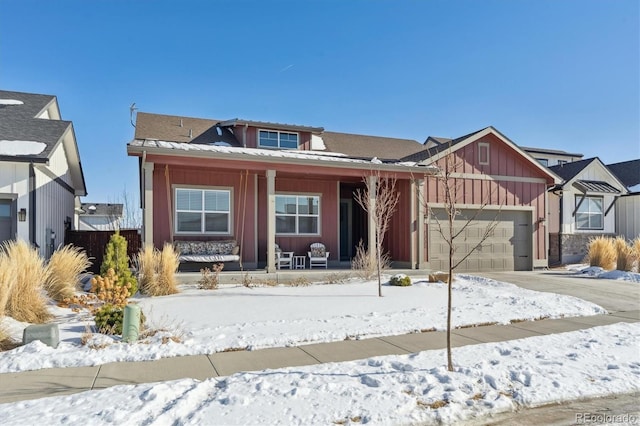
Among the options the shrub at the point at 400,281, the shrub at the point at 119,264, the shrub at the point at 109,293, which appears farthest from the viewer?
the shrub at the point at 400,281

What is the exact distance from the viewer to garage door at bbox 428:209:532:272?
1388 centimetres

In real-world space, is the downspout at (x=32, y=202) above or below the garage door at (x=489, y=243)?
above

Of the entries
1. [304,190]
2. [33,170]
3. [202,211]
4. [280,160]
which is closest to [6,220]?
[33,170]

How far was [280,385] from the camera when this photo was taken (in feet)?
13.3

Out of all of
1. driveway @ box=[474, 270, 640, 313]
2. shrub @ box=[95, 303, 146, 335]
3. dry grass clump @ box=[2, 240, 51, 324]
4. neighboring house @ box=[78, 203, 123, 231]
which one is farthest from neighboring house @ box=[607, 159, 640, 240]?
neighboring house @ box=[78, 203, 123, 231]

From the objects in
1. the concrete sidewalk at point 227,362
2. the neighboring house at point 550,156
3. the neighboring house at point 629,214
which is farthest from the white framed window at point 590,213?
the concrete sidewalk at point 227,362

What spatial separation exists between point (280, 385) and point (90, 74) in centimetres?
1369

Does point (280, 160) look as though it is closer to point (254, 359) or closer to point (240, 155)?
point (240, 155)

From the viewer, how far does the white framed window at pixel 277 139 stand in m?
15.4

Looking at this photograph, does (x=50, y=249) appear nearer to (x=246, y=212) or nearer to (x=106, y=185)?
→ (x=246, y=212)

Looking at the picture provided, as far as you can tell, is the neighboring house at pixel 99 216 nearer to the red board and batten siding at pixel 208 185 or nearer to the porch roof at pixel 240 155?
the red board and batten siding at pixel 208 185

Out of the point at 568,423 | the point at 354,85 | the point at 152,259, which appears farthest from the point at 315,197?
the point at 568,423

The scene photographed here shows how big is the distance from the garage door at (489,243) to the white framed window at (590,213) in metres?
5.09

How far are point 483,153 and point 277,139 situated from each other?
7.72 m
